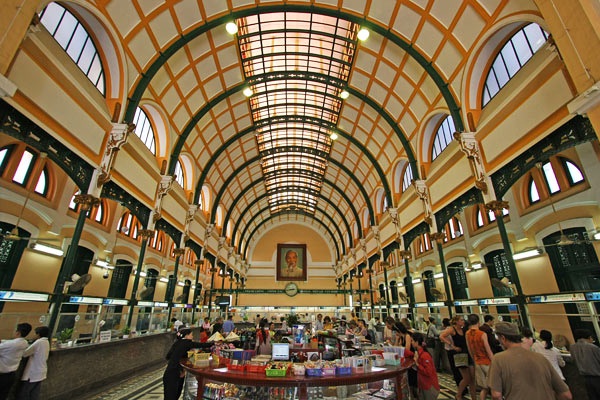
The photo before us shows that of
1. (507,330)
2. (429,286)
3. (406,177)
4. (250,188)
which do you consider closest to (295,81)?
(406,177)

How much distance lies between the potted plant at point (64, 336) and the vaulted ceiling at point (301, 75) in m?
7.03

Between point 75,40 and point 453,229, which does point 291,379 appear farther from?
point 453,229

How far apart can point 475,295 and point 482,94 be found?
9.34m

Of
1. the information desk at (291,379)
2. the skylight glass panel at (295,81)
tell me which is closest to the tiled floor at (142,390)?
the information desk at (291,379)

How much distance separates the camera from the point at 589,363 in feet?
15.8

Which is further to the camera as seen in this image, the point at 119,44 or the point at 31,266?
the point at 31,266

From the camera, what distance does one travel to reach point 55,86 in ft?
23.0

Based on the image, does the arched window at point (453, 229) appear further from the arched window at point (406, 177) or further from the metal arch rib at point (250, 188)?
the metal arch rib at point (250, 188)

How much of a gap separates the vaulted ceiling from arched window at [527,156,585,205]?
3580 mm

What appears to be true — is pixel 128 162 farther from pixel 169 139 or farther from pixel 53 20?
pixel 53 20

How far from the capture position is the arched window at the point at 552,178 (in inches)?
359

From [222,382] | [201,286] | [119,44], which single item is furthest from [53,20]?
[201,286]

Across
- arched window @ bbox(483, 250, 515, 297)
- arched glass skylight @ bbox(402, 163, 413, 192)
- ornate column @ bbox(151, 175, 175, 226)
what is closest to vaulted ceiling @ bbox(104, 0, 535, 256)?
arched glass skylight @ bbox(402, 163, 413, 192)

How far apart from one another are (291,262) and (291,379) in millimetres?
37099
